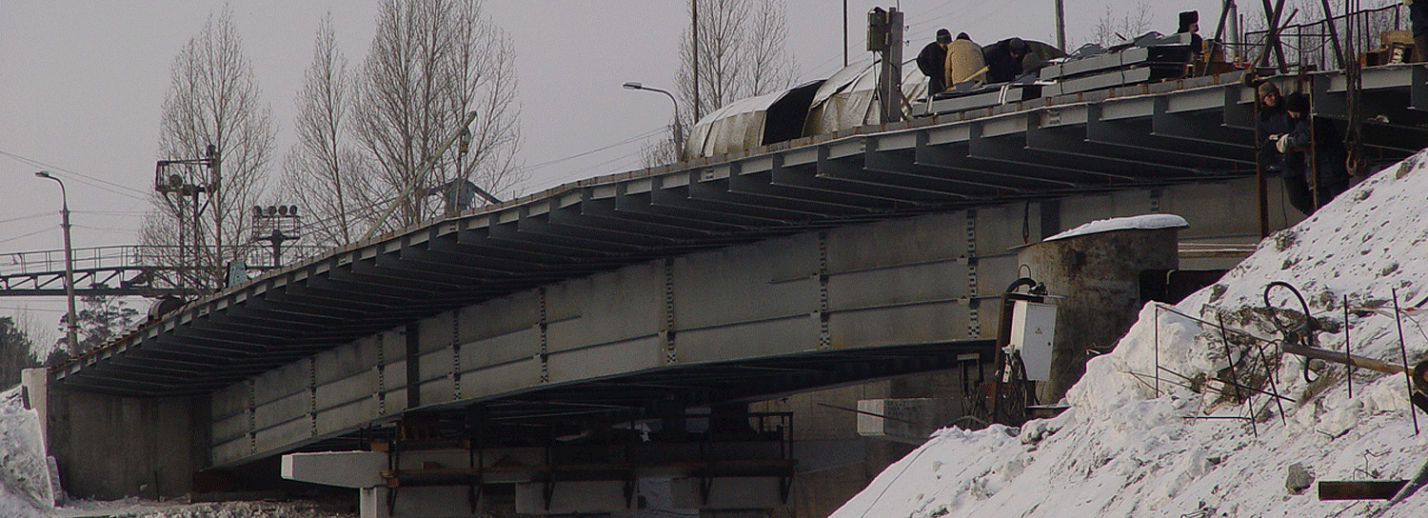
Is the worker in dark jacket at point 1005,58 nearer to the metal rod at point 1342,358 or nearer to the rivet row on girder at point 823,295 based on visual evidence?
the rivet row on girder at point 823,295

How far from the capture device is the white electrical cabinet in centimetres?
1512

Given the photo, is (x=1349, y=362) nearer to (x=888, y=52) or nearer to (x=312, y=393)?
(x=888, y=52)

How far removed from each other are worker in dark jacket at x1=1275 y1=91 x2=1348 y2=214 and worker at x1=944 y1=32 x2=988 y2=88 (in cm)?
723

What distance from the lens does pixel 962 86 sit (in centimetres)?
1984

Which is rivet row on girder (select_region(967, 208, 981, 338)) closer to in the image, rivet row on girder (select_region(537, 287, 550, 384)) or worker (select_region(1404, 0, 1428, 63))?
worker (select_region(1404, 0, 1428, 63))

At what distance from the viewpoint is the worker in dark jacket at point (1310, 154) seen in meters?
14.5

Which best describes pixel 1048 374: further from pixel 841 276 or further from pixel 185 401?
pixel 185 401

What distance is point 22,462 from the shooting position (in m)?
43.2

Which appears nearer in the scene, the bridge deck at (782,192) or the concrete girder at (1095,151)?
the bridge deck at (782,192)

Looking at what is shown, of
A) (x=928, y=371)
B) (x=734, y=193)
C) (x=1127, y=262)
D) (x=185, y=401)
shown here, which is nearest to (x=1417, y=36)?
(x=1127, y=262)

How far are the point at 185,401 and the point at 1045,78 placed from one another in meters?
35.0

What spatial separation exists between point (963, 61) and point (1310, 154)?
308 inches

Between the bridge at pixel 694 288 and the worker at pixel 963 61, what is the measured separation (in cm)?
244

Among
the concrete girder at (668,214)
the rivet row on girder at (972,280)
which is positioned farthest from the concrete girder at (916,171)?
the concrete girder at (668,214)
